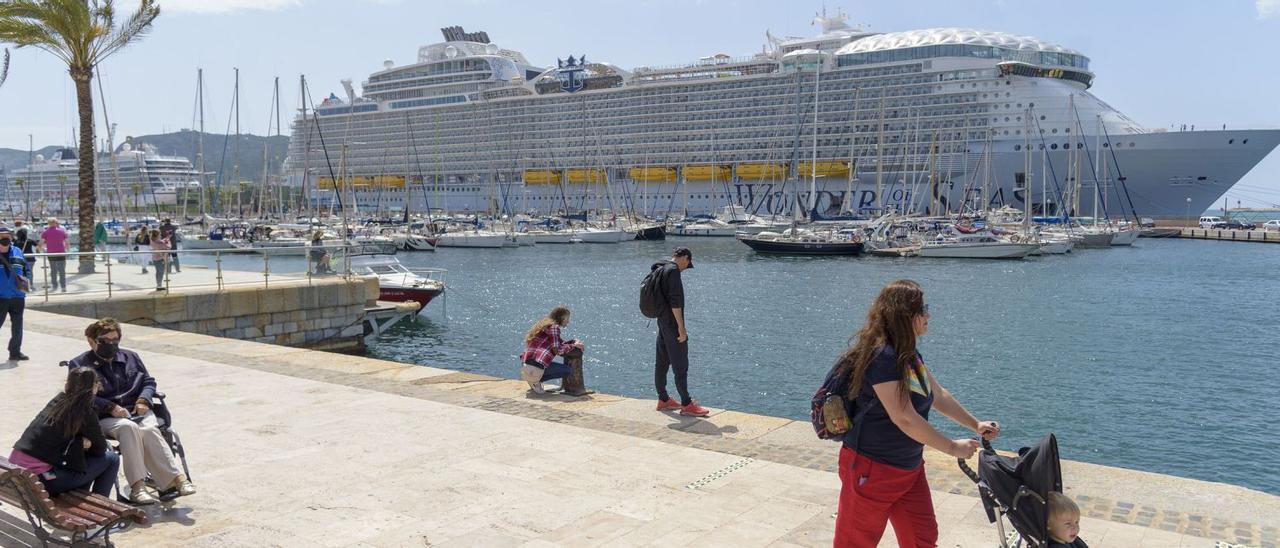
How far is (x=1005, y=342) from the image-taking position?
21.0 m

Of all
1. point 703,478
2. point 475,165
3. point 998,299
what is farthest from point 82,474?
point 475,165

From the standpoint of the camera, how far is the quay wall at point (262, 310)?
47.0 feet

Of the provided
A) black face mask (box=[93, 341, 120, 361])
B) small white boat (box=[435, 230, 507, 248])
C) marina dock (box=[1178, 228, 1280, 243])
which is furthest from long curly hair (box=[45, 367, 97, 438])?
marina dock (box=[1178, 228, 1280, 243])

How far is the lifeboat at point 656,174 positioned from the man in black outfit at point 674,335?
3173 inches

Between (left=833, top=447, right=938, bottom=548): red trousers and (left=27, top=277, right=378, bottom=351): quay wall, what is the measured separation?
13.2 m

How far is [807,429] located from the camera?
7.19 meters

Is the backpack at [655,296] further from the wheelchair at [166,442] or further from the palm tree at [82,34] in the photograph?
Answer: the palm tree at [82,34]

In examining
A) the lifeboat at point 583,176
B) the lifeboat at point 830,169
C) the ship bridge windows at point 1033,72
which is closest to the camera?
the ship bridge windows at point 1033,72

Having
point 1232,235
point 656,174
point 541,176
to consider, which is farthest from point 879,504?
point 541,176

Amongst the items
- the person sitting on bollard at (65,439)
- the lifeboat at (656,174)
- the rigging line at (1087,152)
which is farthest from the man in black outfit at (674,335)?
the lifeboat at (656,174)

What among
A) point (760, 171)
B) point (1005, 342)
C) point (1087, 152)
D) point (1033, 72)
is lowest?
point (1005, 342)

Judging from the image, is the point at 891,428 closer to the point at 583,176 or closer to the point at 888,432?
the point at 888,432

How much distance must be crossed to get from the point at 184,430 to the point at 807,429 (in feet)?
15.0

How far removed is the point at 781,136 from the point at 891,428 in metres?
81.8
